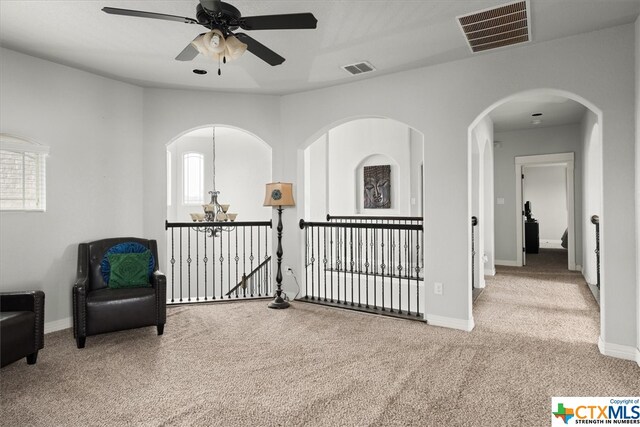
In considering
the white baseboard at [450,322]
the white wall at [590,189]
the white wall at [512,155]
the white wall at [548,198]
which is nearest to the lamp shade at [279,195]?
the white baseboard at [450,322]

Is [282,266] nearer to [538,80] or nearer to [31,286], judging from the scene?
[31,286]

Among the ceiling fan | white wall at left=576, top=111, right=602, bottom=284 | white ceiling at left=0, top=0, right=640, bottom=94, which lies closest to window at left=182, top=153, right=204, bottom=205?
white ceiling at left=0, top=0, right=640, bottom=94

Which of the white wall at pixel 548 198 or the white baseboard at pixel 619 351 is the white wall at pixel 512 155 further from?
the white baseboard at pixel 619 351

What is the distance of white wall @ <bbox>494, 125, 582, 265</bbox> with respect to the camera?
7508 mm

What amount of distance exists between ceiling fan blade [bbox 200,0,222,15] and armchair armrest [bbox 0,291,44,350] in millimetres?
2745

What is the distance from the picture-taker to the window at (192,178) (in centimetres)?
915

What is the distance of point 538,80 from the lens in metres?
3.56

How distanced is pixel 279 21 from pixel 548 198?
12094mm

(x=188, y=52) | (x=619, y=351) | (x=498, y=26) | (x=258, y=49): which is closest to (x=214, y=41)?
(x=258, y=49)

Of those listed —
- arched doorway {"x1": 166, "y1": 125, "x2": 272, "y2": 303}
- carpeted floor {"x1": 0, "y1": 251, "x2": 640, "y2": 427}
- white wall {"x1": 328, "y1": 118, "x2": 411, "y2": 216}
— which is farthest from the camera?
arched doorway {"x1": 166, "y1": 125, "x2": 272, "y2": 303}

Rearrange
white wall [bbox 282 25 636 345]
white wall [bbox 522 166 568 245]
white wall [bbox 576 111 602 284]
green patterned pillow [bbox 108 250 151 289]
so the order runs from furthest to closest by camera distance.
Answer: white wall [bbox 522 166 568 245], white wall [bbox 576 111 602 284], green patterned pillow [bbox 108 250 151 289], white wall [bbox 282 25 636 345]

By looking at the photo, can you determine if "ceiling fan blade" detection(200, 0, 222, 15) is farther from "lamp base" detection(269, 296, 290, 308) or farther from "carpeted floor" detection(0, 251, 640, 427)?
"lamp base" detection(269, 296, 290, 308)

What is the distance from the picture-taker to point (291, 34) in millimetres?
3324

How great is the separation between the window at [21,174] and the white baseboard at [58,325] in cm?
122
